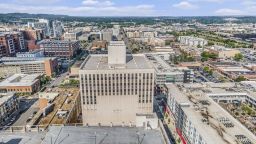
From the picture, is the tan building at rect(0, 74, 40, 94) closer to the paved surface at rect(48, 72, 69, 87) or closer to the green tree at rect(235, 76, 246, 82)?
the paved surface at rect(48, 72, 69, 87)

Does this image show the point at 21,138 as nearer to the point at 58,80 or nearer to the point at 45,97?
the point at 45,97

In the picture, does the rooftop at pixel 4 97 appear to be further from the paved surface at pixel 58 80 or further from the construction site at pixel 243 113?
the construction site at pixel 243 113

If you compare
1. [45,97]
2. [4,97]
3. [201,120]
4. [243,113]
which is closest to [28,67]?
[4,97]

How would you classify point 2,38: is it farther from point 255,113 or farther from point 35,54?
point 255,113

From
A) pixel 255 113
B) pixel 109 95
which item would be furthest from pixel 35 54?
pixel 255 113

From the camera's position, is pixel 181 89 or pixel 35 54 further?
pixel 35 54

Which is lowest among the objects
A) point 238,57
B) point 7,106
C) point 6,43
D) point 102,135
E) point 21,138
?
point 7,106

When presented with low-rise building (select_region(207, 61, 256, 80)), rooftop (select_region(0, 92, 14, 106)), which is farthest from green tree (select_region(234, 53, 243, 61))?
rooftop (select_region(0, 92, 14, 106))
